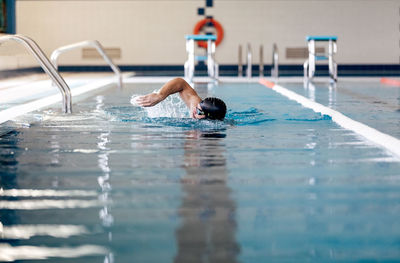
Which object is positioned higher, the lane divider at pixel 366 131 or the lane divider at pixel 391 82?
the lane divider at pixel 391 82

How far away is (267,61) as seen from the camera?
1625 centimetres

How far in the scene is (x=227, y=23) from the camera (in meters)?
16.0

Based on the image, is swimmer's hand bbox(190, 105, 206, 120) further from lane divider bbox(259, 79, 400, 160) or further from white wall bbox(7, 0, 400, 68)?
white wall bbox(7, 0, 400, 68)

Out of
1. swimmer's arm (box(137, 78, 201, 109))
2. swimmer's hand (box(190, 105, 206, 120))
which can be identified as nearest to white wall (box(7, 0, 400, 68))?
swimmer's arm (box(137, 78, 201, 109))

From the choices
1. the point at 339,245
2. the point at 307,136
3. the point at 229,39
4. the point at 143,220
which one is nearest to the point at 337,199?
the point at 339,245

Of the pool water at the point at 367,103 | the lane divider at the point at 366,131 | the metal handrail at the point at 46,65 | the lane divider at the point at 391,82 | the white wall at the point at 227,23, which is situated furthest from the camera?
the white wall at the point at 227,23

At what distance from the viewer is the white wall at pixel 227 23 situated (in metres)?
15.9

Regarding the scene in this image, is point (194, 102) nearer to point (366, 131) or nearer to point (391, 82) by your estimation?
point (366, 131)

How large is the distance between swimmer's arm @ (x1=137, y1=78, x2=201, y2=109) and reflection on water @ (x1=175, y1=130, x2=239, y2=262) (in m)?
1.26

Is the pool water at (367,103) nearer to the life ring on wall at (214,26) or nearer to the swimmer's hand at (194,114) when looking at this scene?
the swimmer's hand at (194,114)

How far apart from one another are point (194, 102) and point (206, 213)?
2865 mm

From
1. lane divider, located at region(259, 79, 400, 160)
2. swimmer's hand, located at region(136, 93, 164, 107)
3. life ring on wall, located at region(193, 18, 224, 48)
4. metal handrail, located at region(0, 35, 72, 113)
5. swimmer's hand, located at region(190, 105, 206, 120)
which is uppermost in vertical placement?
life ring on wall, located at region(193, 18, 224, 48)

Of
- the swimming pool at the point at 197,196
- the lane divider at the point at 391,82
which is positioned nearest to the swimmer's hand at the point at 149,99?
the swimming pool at the point at 197,196

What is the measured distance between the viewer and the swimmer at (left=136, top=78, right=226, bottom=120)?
4770 mm
